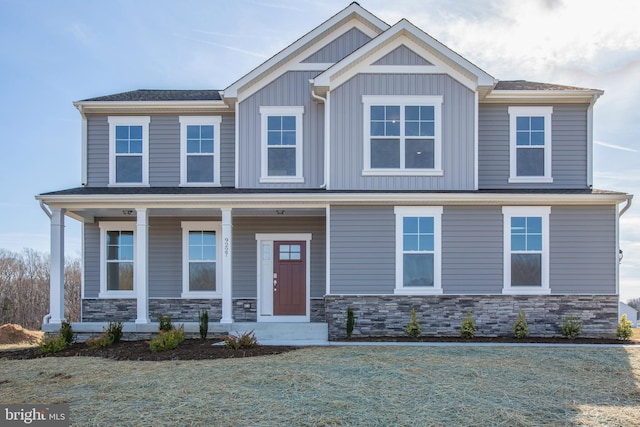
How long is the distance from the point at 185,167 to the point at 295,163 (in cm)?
308

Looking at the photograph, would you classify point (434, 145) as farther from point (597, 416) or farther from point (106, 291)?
point (106, 291)

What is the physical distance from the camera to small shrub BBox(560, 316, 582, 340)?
12875 mm

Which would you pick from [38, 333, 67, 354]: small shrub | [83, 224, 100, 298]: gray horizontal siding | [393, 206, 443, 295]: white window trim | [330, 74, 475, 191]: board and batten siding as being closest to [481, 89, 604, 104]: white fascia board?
[330, 74, 475, 191]: board and batten siding

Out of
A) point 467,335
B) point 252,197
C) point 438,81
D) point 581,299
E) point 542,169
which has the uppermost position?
point 438,81

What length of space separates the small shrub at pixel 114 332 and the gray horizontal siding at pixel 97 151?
435cm

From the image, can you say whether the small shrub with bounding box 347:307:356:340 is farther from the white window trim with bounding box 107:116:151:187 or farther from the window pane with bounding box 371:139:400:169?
the white window trim with bounding box 107:116:151:187

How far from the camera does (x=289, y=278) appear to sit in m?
14.9

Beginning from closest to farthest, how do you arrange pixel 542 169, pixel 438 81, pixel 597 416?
pixel 597 416 < pixel 438 81 < pixel 542 169

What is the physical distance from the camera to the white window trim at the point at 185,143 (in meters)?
15.0

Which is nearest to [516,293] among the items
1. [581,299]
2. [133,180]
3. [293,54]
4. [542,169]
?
[581,299]

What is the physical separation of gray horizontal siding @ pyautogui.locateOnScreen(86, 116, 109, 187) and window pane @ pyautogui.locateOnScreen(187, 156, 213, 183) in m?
2.27

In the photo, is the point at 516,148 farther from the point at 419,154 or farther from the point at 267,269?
the point at 267,269

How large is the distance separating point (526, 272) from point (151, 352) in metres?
8.72

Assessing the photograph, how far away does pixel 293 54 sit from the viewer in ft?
47.5
